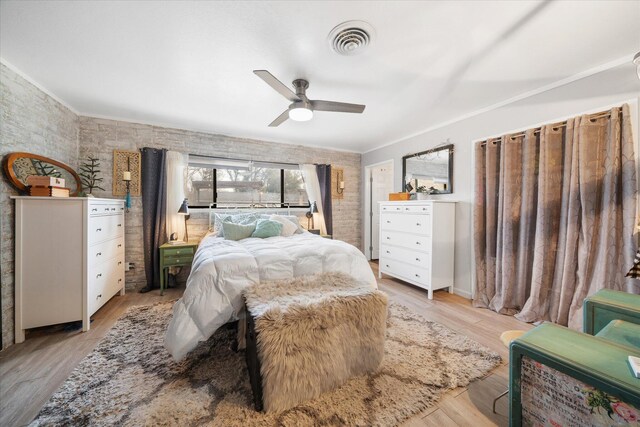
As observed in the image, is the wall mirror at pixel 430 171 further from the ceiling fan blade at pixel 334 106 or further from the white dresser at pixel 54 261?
the white dresser at pixel 54 261

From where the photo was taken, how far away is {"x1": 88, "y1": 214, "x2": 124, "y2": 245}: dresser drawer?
7.73 feet

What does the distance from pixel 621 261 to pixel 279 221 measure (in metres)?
3.40

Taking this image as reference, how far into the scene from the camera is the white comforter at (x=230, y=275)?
63.6 inches

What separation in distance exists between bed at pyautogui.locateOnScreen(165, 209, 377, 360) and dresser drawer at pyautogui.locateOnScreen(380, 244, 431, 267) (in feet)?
3.83

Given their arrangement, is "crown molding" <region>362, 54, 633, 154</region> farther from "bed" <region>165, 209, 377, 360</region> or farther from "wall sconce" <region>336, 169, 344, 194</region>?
"bed" <region>165, 209, 377, 360</region>


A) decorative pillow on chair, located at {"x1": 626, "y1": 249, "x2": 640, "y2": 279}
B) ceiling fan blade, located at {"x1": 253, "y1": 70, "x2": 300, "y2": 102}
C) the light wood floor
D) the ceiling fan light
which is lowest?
the light wood floor

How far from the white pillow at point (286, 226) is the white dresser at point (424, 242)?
1.52m

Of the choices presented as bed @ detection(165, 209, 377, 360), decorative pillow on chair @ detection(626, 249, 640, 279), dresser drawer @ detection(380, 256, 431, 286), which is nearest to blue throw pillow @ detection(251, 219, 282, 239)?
bed @ detection(165, 209, 377, 360)

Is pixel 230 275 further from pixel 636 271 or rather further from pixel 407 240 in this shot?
pixel 636 271

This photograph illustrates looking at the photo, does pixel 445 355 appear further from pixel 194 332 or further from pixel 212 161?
pixel 212 161

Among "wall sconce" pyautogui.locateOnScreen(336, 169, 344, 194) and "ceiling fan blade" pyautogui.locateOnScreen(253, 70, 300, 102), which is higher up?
"ceiling fan blade" pyautogui.locateOnScreen(253, 70, 300, 102)

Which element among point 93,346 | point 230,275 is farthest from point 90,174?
point 230,275

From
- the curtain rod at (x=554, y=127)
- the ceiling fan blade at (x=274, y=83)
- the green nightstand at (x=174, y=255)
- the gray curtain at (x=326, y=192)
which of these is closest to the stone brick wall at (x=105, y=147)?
the gray curtain at (x=326, y=192)

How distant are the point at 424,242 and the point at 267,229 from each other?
207 centimetres
